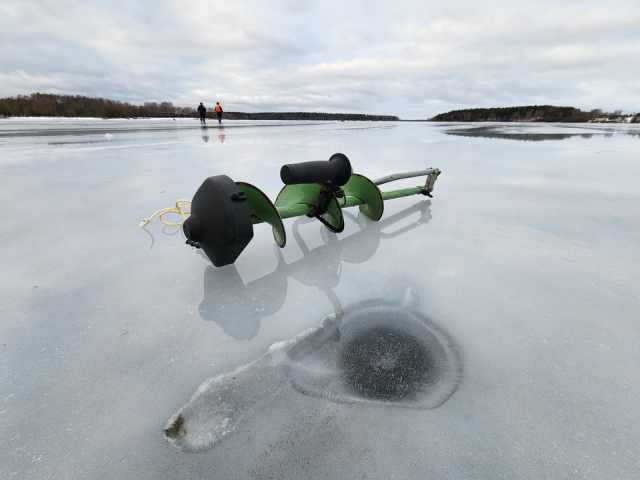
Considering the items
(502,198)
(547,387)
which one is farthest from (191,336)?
(502,198)

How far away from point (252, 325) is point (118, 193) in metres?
3.21

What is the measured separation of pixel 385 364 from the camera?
1245 mm

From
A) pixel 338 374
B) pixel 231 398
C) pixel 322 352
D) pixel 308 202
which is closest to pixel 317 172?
pixel 308 202

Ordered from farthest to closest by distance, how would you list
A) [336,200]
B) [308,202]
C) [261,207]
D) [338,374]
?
1. [308,202]
2. [336,200]
3. [261,207]
4. [338,374]

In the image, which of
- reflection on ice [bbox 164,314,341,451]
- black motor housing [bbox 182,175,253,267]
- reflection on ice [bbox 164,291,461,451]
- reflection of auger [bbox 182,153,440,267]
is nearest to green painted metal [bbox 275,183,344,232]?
reflection of auger [bbox 182,153,440,267]

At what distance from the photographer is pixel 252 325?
148 cm

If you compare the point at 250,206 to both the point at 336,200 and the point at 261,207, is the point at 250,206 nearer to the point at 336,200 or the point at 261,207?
the point at 261,207

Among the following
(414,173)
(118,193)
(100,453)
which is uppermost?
(414,173)

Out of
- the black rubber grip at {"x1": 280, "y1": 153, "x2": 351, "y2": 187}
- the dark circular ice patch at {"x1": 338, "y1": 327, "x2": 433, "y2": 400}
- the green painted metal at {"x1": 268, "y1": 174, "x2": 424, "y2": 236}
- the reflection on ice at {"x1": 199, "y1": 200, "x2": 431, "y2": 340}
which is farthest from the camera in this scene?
the green painted metal at {"x1": 268, "y1": 174, "x2": 424, "y2": 236}

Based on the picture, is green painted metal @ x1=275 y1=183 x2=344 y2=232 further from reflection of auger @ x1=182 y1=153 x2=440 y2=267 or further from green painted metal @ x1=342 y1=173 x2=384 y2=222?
green painted metal @ x1=342 y1=173 x2=384 y2=222

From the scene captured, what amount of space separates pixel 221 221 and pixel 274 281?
0.54 m

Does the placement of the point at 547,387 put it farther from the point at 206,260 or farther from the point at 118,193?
the point at 118,193

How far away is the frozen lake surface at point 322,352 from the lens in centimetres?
93

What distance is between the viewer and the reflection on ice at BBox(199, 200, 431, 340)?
5.04ft
